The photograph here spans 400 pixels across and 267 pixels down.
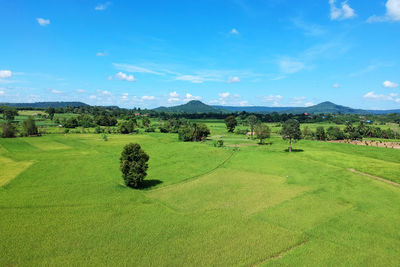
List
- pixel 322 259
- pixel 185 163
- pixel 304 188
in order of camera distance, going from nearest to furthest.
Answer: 1. pixel 322 259
2. pixel 304 188
3. pixel 185 163

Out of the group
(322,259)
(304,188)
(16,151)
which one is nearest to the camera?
(322,259)

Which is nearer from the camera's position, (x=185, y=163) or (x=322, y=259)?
(x=322, y=259)

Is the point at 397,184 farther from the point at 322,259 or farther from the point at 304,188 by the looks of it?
the point at 322,259

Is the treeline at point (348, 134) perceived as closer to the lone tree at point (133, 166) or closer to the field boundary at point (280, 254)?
the lone tree at point (133, 166)

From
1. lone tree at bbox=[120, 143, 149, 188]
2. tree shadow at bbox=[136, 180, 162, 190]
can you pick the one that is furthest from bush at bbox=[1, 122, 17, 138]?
tree shadow at bbox=[136, 180, 162, 190]

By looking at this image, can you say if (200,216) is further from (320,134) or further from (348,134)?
(348,134)

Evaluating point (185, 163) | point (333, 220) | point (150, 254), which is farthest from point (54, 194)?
point (333, 220)

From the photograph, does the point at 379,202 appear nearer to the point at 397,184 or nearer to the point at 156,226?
the point at 397,184
